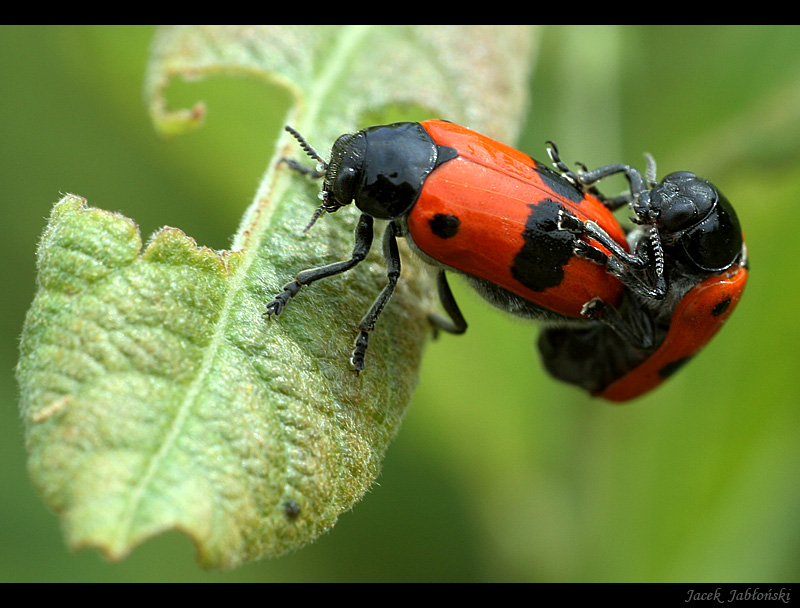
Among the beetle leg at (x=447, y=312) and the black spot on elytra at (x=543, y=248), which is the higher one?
the black spot on elytra at (x=543, y=248)

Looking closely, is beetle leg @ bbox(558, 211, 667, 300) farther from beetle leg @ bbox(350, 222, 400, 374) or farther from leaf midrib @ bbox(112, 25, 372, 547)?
leaf midrib @ bbox(112, 25, 372, 547)

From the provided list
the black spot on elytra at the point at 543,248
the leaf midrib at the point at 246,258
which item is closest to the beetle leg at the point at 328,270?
the leaf midrib at the point at 246,258

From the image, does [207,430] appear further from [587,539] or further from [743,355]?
[743,355]

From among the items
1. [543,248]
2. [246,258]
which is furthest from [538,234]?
[246,258]

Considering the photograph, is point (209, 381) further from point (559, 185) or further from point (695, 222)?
point (695, 222)

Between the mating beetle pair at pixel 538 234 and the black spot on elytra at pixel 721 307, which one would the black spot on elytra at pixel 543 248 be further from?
the black spot on elytra at pixel 721 307

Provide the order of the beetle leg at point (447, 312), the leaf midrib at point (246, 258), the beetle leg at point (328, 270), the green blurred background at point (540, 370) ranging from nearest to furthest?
the leaf midrib at point (246, 258) < the beetle leg at point (328, 270) < the beetle leg at point (447, 312) < the green blurred background at point (540, 370)

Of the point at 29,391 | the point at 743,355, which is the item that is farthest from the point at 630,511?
the point at 29,391
